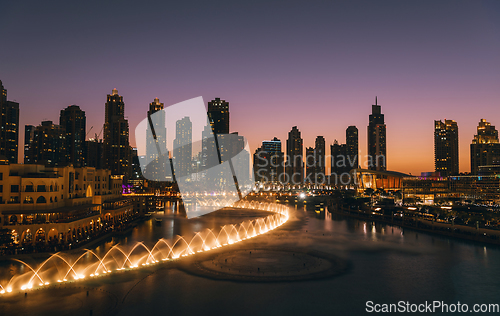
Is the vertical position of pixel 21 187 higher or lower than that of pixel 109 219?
higher

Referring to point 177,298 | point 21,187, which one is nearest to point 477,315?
point 177,298

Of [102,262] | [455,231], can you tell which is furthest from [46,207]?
[455,231]

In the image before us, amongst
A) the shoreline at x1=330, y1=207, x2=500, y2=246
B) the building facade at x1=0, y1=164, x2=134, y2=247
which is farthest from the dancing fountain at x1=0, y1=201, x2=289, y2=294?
the shoreline at x1=330, y1=207, x2=500, y2=246

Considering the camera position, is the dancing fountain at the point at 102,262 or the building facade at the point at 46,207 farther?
the building facade at the point at 46,207

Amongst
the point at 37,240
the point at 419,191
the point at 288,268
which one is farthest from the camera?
the point at 419,191

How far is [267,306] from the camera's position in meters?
28.6

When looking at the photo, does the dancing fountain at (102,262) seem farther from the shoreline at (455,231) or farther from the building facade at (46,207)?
the shoreline at (455,231)

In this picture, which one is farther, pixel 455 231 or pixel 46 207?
pixel 455 231

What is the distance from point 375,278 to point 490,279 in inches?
471

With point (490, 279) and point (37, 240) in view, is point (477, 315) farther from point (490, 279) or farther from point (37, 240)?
point (37, 240)

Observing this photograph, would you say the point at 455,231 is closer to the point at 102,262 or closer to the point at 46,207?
the point at 102,262

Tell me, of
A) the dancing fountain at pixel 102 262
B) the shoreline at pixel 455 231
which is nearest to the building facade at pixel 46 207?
the dancing fountain at pixel 102 262

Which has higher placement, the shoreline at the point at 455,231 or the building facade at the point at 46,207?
the building facade at the point at 46,207

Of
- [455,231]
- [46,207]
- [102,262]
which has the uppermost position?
[46,207]
